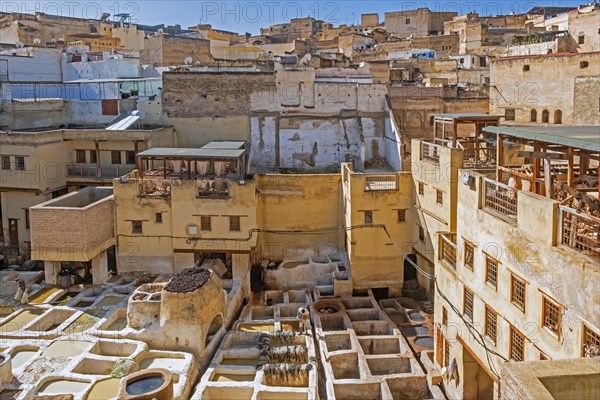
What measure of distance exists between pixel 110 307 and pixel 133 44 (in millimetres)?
37014

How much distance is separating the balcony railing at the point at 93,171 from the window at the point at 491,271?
21.2m

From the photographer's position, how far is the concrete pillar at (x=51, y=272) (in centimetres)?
2744

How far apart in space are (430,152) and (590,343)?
13904mm

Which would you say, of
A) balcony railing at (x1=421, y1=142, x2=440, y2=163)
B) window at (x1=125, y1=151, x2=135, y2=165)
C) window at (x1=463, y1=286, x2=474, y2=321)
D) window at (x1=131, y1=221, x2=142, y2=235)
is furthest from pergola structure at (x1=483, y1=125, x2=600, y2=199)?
window at (x1=125, y1=151, x2=135, y2=165)

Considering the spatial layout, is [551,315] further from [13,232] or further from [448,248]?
[13,232]

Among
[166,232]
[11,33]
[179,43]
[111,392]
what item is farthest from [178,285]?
[11,33]

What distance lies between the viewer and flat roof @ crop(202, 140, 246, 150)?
31062 mm

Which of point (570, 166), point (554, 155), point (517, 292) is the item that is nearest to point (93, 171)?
point (517, 292)

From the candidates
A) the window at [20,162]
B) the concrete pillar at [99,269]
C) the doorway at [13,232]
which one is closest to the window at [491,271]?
the concrete pillar at [99,269]

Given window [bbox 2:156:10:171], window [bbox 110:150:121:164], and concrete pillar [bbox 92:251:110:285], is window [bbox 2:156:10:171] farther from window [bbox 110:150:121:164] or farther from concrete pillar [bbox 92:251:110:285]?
concrete pillar [bbox 92:251:110:285]

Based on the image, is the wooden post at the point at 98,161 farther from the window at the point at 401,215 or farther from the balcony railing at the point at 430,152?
the balcony railing at the point at 430,152

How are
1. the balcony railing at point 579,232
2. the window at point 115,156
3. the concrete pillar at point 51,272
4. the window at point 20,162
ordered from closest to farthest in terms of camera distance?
the balcony railing at point 579,232
the concrete pillar at point 51,272
the window at point 20,162
the window at point 115,156

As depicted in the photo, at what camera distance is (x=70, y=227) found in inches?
1042

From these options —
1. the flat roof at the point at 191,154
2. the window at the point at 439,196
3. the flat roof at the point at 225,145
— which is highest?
the flat roof at the point at 225,145
